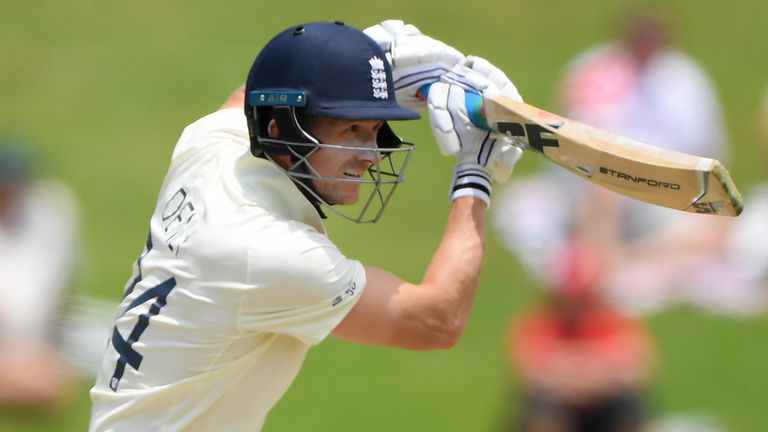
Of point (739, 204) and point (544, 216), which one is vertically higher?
point (739, 204)

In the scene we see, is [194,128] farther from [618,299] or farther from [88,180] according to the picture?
[88,180]

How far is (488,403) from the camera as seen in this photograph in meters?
8.53

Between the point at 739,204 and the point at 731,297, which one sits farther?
the point at 731,297

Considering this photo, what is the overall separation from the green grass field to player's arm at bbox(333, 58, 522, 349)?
11.7 ft

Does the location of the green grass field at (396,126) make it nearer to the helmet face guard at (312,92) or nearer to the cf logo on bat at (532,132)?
the cf logo on bat at (532,132)

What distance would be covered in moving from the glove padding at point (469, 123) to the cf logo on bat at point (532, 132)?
51mm

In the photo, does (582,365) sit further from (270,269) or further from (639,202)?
(270,269)

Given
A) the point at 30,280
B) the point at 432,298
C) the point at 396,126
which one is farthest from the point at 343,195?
the point at 396,126

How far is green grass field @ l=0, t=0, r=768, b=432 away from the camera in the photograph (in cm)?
A: 851

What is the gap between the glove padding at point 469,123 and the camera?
4199 millimetres

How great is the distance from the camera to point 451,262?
405 cm

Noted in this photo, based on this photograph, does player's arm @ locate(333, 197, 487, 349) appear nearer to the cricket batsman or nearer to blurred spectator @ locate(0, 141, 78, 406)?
the cricket batsman

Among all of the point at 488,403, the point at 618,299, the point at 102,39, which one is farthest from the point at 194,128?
the point at 102,39

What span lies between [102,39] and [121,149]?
145 centimetres
